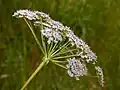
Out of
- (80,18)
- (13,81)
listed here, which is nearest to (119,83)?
(80,18)

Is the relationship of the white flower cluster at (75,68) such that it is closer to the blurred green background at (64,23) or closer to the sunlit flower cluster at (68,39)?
the sunlit flower cluster at (68,39)

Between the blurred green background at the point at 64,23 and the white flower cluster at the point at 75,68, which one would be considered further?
the blurred green background at the point at 64,23

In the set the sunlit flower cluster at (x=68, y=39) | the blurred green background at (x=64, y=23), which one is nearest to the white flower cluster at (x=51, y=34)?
the sunlit flower cluster at (x=68, y=39)

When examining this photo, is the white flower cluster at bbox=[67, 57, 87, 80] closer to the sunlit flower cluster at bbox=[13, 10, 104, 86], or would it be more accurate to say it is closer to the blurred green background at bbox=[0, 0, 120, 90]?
the sunlit flower cluster at bbox=[13, 10, 104, 86]

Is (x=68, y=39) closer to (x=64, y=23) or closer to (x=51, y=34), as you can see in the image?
(x=51, y=34)

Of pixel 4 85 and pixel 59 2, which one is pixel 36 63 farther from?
pixel 59 2

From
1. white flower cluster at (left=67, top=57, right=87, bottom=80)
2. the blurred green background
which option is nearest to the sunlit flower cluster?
white flower cluster at (left=67, top=57, right=87, bottom=80)

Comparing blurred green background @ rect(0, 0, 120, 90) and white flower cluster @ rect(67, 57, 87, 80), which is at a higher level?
blurred green background @ rect(0, 0, 120, 90)

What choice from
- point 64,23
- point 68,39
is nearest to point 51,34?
point 68,39
